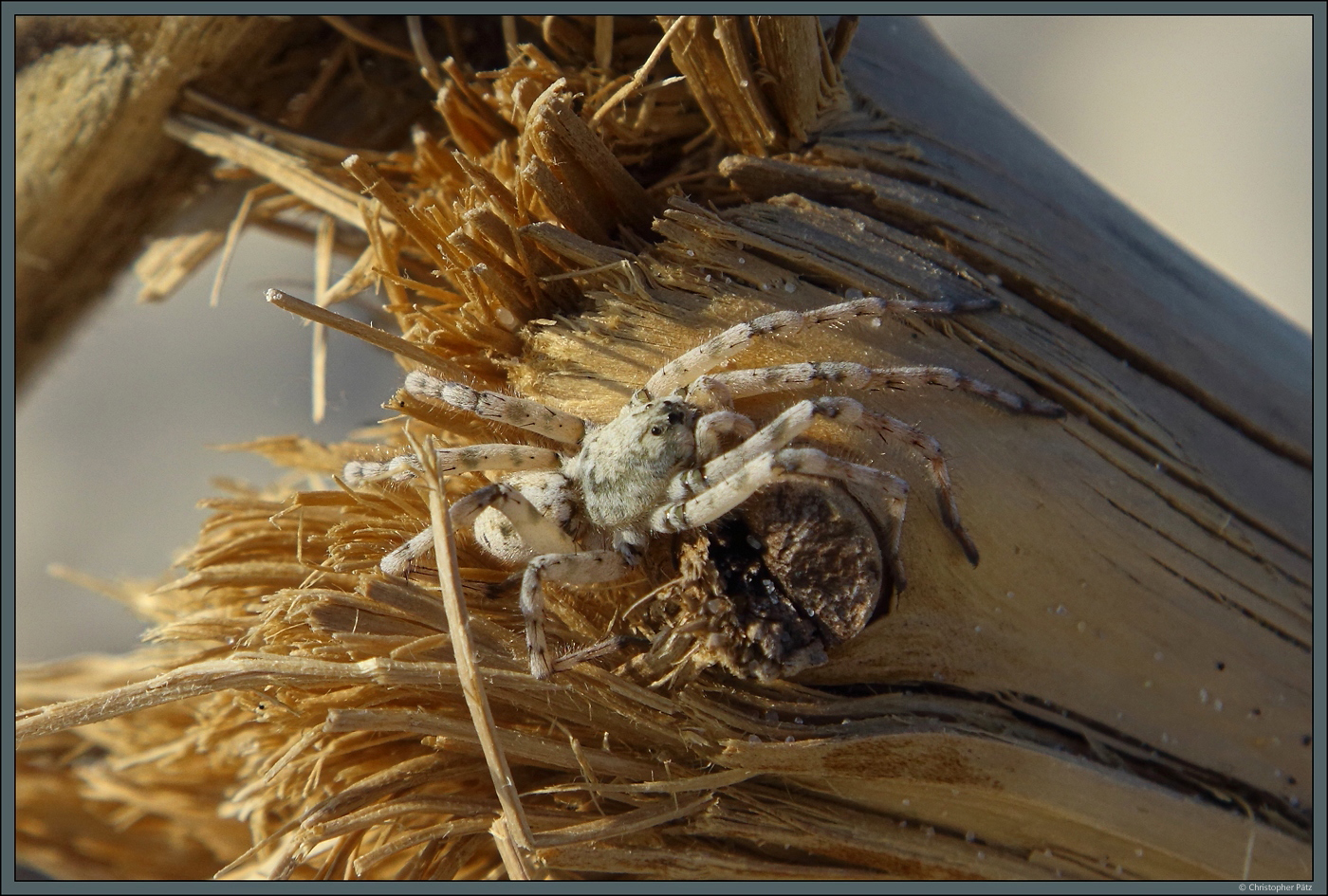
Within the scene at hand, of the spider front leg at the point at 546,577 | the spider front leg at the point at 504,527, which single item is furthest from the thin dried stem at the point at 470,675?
the spider front leg at the point at 504,527

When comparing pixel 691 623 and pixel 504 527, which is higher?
pixel 504 527

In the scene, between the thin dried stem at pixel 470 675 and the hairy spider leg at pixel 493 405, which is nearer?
the thin dried stem at pixel 470 675

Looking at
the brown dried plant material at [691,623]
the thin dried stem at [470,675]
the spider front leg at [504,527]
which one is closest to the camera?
the thin dried stem at [470,675]

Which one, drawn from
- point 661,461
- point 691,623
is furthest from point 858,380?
point 691,623

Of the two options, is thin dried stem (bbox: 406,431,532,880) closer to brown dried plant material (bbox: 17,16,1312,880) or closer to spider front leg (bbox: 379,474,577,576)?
brown dried plant material (bbox: 17,16,1312,880)

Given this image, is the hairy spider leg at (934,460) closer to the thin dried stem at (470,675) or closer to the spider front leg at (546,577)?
the spider front leg at (546,577)

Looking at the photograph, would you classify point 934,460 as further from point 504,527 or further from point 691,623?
point 504,527

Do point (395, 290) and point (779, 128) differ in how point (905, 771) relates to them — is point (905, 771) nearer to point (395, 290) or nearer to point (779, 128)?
point (779, 128)
